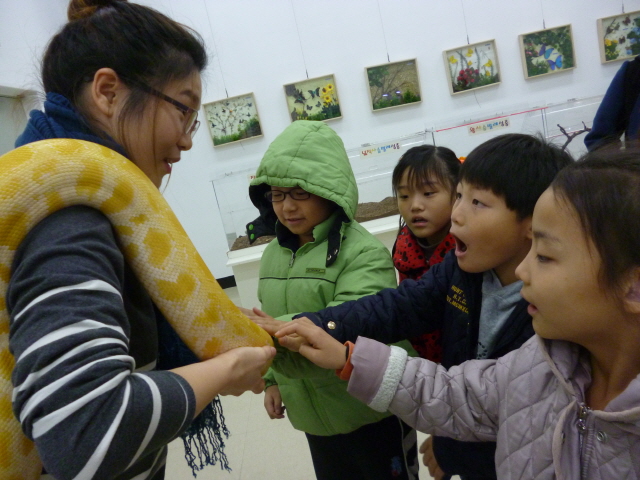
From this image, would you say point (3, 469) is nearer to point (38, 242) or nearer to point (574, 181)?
point (38, 242)

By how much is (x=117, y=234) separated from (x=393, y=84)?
13.2ft

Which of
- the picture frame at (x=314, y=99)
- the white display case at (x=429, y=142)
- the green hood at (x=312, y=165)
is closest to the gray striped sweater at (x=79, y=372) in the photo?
the green hood at (x=312, y=165)

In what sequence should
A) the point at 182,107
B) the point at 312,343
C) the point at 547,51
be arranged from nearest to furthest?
the point at 182,107
the point at 312,343
the point at 547,51

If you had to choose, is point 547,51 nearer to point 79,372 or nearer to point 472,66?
point 472,66

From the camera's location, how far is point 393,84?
4227mm

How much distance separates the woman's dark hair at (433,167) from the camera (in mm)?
1438

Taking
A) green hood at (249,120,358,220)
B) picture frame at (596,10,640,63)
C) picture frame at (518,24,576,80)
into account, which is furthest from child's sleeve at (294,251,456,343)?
picture frame at (596,10,640,63)

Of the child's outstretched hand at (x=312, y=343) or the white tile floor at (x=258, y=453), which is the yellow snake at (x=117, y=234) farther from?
the white tile floor at (x=258, y=453)

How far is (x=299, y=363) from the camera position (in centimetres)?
103

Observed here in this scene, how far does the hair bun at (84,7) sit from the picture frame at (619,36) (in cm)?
497

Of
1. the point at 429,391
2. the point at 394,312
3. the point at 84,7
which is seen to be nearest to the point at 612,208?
the point at 429,391

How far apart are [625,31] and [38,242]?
5.44 meters

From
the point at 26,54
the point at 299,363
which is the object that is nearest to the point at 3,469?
the point at 299,363

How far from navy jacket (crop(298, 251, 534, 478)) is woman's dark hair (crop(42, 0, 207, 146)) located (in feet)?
2.19
